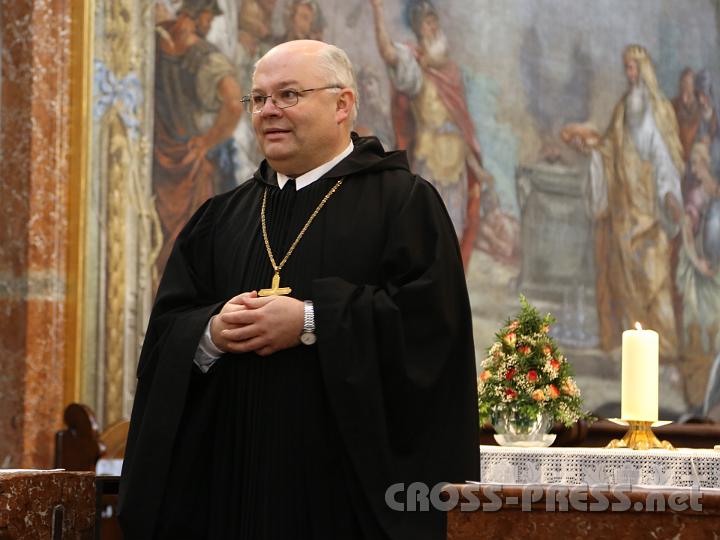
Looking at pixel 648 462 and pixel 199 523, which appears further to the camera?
pixel 648 462

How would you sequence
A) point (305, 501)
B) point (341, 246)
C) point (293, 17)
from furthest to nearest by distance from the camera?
point (293, 17) < point (341, 246) < point (305, 501)

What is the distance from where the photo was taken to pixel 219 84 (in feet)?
25.8

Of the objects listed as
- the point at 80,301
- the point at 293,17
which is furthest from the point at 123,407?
the point at 293,17

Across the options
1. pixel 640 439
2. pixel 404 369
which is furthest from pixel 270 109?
pixel 640 439

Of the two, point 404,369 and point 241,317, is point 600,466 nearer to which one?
point 404,369

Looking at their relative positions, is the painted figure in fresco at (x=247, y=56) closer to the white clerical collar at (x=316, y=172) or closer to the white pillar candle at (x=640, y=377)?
the white pillar candle at (x=640, y=377)

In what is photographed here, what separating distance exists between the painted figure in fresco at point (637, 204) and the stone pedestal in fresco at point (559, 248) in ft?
0.36

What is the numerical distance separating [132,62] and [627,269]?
4.09 metres

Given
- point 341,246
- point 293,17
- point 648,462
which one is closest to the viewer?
point 341,246

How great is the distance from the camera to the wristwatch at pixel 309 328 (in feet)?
10.6

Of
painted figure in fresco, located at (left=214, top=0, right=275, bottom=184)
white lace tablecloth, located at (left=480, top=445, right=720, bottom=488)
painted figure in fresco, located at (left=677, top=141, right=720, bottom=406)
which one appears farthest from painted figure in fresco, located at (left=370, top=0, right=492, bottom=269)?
white lace tablecloth, located at (left=480, top=445, right=720, bottom=488)

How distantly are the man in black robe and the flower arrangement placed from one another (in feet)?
3.22

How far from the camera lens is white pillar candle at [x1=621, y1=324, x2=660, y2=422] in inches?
166

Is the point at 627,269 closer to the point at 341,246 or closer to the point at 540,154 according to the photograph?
the point at 540,154
